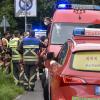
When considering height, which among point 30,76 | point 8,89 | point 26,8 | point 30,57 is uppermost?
point 26,8

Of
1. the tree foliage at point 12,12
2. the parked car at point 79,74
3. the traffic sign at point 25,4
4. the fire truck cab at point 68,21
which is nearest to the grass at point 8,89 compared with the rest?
the fire truck cab at point 68,21

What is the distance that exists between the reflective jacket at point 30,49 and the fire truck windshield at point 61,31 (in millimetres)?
505

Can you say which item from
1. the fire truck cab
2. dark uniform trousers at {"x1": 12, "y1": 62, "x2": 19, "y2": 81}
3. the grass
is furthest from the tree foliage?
the grass

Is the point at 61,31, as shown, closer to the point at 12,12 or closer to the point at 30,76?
the point at 30,76

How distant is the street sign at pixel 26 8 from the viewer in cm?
2357

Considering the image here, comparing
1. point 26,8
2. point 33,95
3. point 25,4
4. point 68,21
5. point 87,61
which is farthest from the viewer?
point 25,4

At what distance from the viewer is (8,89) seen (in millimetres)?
15141

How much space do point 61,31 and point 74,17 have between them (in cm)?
72

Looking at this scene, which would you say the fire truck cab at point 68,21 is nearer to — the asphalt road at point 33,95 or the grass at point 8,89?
the asphalt road at point 33,95

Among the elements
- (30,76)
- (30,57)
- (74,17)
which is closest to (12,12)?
(74,17)

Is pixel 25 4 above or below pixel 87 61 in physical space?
below

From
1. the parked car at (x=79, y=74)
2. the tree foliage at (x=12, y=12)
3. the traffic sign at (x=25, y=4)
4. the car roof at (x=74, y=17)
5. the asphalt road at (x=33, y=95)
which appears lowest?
the tree foliage at (x=12, y=12)

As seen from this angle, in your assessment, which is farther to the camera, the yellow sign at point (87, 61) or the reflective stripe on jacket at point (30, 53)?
the reflective stripe on jacket at point (30, 53)

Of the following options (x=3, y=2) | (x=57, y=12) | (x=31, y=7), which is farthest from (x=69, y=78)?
(x=3, y=2)
